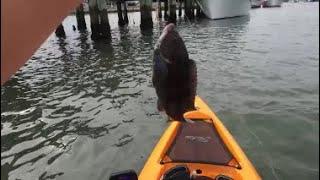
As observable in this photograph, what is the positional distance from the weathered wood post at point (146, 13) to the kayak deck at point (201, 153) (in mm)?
26194

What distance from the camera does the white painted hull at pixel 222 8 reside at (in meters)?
42.4

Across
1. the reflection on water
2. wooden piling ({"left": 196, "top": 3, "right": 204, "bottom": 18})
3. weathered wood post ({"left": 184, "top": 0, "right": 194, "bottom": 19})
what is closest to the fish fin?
the reflection on water

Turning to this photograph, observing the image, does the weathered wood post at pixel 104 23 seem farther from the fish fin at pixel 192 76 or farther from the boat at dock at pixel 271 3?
the boat at dock at pixel 271 3

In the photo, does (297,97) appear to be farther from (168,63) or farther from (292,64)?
(168,63)

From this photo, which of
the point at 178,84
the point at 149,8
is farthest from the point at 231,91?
the point at 149,8

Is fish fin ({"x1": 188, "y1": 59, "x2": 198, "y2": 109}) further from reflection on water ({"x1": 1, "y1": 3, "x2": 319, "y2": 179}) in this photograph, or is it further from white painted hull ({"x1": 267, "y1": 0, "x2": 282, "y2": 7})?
white painted hull ({"x1": 267, "y1": 0, "x2": 282, "y2": 7})

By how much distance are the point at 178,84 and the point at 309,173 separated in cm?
438

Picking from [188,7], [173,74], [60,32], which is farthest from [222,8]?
[173,74]

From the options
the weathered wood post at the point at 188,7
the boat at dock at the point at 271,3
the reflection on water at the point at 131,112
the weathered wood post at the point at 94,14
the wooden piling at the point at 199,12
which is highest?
the weathered wood post at the point at 94,14

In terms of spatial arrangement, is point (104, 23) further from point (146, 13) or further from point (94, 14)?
point (146, 13)

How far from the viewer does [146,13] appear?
32562 millimetres

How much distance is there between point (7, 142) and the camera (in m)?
9.27

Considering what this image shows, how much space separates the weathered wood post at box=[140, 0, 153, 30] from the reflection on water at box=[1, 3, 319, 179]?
39.8 feet

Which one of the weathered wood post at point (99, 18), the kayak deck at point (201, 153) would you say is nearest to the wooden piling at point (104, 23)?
the weathered wood post at point (99, 18)
